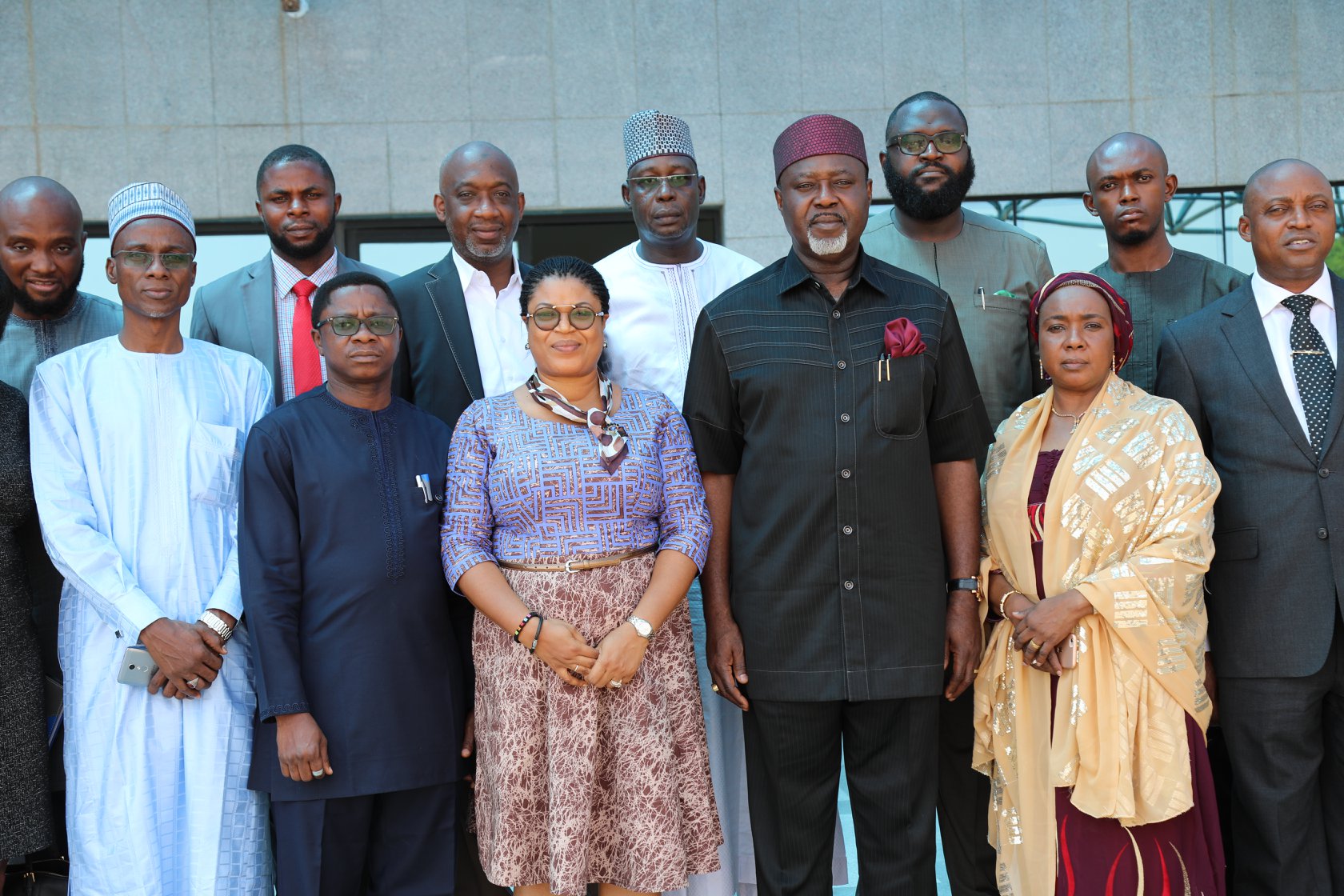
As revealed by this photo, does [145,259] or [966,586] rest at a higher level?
[145,259]

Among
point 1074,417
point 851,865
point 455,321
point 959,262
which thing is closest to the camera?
point 1074,417

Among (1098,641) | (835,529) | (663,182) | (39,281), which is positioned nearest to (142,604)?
(39,281)

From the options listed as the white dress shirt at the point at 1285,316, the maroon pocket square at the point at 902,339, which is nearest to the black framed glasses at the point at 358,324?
the maroon pocket square at the point at 902,339

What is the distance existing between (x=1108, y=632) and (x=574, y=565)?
5.18ft

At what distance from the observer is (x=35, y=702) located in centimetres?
367

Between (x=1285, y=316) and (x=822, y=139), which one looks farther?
(x=1285, y=316)

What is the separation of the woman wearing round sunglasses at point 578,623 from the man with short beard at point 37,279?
5.72ft

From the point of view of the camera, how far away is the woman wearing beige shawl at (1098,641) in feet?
11.8

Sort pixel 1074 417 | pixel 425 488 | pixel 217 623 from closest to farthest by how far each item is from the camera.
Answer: pixel 217 623
pixel 425 488
pixel 1074 417

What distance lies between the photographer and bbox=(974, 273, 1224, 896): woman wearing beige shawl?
141 inches

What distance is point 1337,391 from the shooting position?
152 inches

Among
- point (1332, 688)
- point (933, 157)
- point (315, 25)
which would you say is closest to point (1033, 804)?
point (1332, 688)

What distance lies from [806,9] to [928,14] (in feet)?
2.63

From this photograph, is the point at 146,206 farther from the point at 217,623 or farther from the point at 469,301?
the point at 217,623
